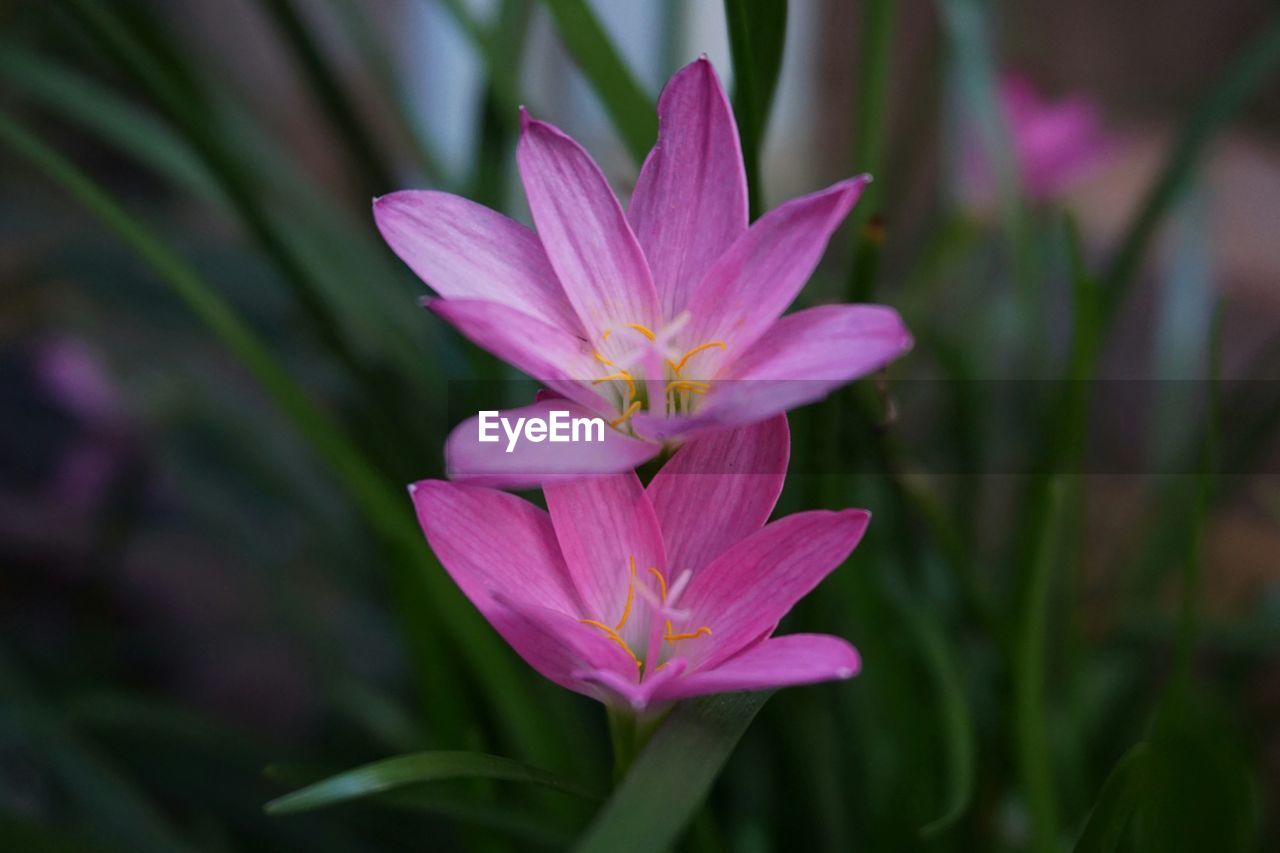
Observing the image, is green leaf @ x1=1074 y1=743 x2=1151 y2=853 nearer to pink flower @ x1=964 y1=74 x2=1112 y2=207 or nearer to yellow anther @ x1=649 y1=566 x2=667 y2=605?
yellow anther @ x1=649 y1=566 x2=667 y2=605

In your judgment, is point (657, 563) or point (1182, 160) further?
point (1182, 160)

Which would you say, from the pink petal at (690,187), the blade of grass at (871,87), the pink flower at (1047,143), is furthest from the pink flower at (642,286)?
the pink flower at (1047,143)

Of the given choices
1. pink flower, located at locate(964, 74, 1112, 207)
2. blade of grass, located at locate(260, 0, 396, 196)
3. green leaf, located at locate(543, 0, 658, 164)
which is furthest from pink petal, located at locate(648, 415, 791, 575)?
pink flower, located at locate(964, 74, 1112, 207)

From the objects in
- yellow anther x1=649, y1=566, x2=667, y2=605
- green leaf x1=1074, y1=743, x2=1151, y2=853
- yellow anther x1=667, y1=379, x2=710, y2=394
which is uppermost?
yellow anther x1=667, y1=379, x2=710, y2=394

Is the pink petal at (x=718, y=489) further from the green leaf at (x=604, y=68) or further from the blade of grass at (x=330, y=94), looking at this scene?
the blade of grass at (x=330, y=94)

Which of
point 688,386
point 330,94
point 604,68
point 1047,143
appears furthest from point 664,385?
point 1047,143

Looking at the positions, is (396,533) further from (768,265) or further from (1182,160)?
(1182,160)
